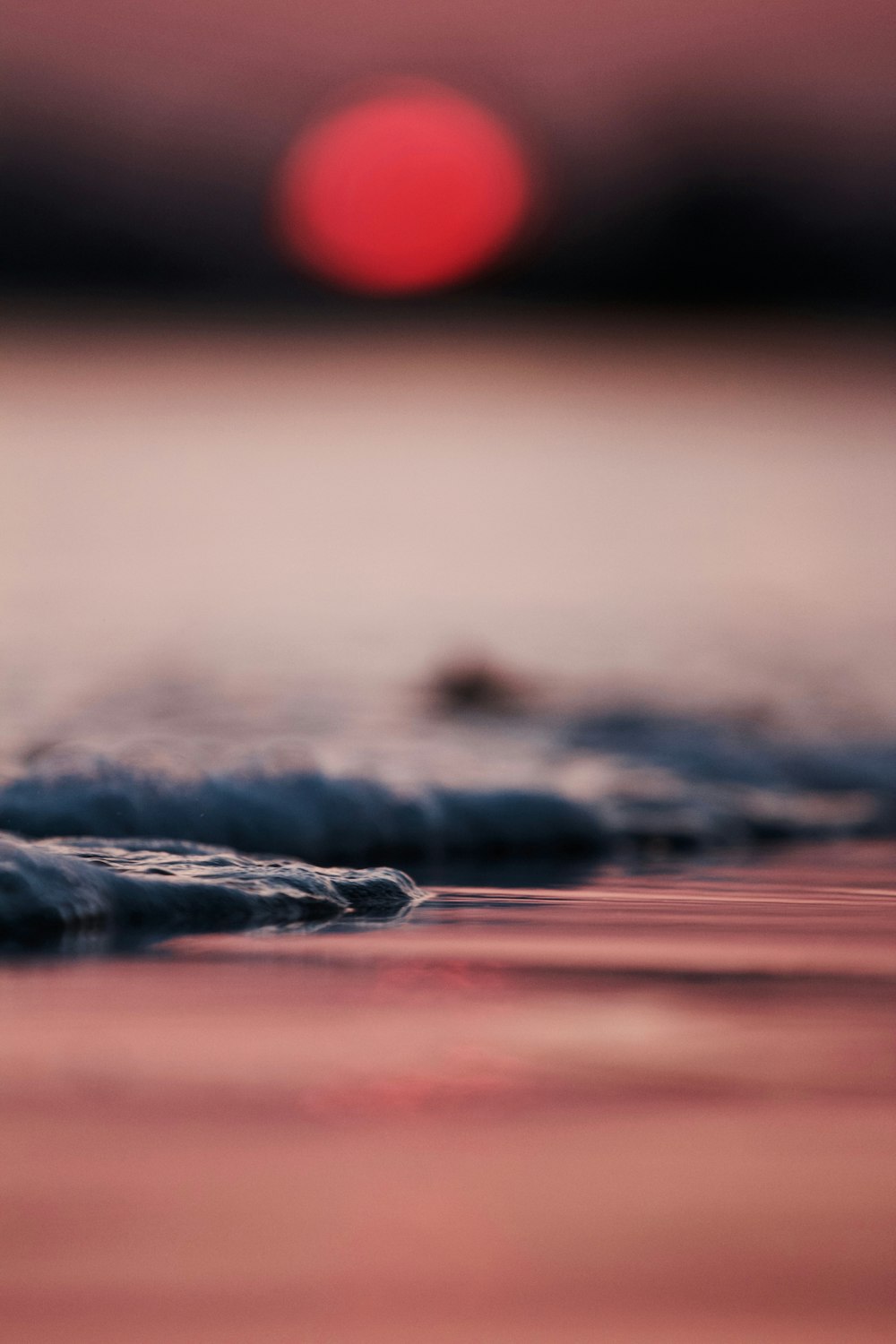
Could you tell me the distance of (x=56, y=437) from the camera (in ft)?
88.7

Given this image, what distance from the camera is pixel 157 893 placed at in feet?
9.28

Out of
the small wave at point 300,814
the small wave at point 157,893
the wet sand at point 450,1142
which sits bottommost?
the wet sand at point 450,1142

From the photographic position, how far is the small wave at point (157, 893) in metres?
2.68

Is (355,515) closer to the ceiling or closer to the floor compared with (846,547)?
closer to the ceiling

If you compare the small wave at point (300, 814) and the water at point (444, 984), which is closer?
the water at point (444, 984)

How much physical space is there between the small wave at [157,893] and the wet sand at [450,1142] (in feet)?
0.54

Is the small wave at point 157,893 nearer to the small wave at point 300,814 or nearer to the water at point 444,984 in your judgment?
the water at point 444,984

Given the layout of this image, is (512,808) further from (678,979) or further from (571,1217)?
(571,1217)

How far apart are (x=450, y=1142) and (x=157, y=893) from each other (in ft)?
4.13

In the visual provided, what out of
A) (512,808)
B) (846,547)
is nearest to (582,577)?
(846,547)

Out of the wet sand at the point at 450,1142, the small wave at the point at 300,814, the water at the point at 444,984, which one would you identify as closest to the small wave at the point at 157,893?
the water at the point at 444,984

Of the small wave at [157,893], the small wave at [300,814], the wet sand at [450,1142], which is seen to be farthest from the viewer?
the small wave at [300,814]

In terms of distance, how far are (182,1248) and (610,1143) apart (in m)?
0.45

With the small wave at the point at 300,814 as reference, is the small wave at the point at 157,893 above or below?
below
